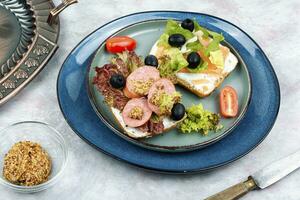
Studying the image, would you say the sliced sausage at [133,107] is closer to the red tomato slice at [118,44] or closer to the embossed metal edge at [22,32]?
the red tomato slice at [118,44]

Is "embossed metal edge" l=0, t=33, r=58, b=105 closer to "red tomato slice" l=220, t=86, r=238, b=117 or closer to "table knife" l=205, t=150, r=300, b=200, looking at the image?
"red tomato slice" l=220, t=86, r=238, b=117

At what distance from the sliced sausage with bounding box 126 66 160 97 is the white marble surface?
25 cm

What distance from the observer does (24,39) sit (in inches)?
83.5

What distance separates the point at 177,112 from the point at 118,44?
429 millimetres

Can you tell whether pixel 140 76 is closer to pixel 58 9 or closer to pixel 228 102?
pixel 228 102

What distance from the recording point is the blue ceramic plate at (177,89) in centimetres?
177

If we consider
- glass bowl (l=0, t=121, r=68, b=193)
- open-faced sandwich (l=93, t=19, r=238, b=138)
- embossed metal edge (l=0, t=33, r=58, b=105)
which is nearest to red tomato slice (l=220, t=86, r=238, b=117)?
open-faced sandwich (l=93, t=19, r=238, b=138)

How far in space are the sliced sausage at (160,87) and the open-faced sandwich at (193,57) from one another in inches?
3.8

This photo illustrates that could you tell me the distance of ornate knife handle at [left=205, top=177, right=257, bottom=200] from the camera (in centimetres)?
169

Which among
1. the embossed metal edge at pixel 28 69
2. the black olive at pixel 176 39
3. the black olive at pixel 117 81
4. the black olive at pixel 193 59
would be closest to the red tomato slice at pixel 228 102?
the black olive at pixel 193 59

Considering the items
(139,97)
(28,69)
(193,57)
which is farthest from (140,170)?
(28,69)

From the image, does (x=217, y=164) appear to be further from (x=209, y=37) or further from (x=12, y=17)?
(x=12, y=17)

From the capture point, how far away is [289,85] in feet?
7.00

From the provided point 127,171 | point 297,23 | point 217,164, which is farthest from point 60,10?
point 297,23
